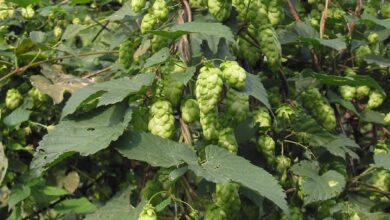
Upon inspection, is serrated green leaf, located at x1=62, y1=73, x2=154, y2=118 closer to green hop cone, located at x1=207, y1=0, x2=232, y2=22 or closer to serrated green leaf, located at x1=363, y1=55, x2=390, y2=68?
green hop cone, located at x1=207, y1=0, x2=232, y2=22

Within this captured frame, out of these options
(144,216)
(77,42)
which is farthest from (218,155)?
(77,42)

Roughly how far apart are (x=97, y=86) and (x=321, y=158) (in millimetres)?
1061

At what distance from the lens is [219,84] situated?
150 centimetres

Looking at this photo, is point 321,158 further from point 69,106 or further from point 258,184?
point 69,106

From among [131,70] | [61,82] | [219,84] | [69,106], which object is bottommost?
[61,82]

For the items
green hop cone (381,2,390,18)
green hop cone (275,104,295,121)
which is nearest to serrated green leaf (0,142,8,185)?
green hop cone (275,104,295,121)

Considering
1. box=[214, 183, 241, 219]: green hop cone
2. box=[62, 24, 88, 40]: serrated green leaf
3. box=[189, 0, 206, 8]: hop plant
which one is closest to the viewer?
box=[214, 183, 241, 219]: green hop cone

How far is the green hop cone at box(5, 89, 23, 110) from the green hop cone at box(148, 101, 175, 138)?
1.03 metres

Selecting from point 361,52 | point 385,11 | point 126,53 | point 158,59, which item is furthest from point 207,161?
point 385,11

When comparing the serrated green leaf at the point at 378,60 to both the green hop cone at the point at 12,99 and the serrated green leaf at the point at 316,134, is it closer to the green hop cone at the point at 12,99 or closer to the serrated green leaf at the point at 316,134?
the serrated green leaf at the point at 316,134

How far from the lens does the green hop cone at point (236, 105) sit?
5.56 feet

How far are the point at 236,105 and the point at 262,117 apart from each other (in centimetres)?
31

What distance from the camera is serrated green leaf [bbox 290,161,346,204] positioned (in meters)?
1.90

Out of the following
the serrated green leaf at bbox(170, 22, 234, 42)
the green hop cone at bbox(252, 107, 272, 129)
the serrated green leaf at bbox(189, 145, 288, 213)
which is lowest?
the green hop cone at bbox(252, 107, 272, 129)
